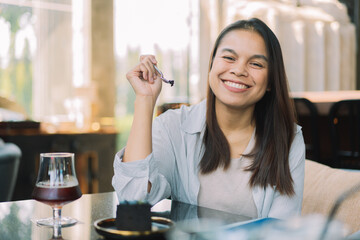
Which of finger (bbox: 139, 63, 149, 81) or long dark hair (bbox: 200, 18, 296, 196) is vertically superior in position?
finger (bbox: 139, 63, 149, 81)

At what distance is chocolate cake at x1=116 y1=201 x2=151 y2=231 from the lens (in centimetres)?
81

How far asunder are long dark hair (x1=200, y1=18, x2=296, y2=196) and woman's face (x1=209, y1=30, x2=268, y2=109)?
0.11 feet

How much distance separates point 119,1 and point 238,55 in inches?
161

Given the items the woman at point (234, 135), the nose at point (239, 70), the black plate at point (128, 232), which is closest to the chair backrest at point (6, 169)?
the woman at point (234, 135)

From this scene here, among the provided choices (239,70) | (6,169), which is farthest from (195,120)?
(6,169)

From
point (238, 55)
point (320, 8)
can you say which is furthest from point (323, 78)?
point (238, 55)

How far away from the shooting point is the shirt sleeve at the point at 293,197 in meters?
1.35

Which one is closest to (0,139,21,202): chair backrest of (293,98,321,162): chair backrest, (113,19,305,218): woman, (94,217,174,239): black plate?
(113,19,305,218): woman

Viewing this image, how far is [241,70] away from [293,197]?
1.37ft

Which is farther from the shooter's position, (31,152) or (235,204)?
(31,152)

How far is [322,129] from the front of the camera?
3629mm

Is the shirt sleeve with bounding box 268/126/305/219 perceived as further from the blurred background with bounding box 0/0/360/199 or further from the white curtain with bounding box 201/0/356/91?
the white curtain with bounding box 201/0/356/91

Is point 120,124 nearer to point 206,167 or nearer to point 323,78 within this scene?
point 323,78

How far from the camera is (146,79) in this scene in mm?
1378
